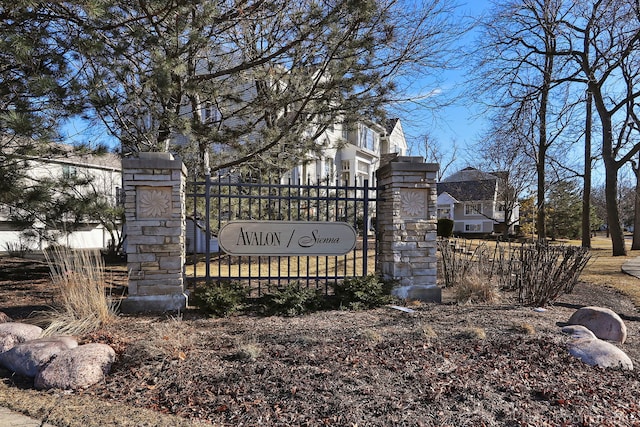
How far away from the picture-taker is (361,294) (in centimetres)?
586

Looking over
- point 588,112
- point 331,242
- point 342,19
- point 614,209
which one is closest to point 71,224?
point 331,242

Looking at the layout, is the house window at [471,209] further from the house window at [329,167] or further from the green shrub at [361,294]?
the green shrub at [361,294]

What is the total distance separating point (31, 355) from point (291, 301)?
2.81 m

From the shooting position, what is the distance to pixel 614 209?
57.2ft

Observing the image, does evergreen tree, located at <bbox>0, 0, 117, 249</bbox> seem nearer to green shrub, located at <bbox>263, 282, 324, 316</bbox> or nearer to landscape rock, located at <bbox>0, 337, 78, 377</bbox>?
landscape rock, located at <bbox>0, 337, 78, 377</bbox>

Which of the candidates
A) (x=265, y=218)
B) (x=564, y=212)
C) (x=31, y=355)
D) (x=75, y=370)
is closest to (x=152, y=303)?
(x=31, y=355)

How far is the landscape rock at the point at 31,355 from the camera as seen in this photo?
3629mm

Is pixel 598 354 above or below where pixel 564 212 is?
below

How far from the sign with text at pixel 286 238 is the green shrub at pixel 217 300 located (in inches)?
20.7

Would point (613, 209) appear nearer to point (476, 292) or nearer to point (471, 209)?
point (476, 292)

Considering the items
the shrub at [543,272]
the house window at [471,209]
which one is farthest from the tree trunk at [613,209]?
the house window at [471,209]

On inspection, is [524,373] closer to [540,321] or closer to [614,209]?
[540,321]

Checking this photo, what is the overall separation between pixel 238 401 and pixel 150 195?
3.39 metres

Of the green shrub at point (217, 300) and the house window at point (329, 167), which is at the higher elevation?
the house window at point (329, 167)
